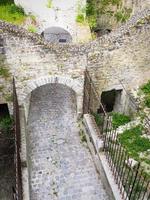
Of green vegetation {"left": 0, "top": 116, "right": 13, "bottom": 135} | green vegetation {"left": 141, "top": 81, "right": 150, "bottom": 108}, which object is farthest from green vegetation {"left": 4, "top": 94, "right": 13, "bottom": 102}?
green vegetation {"left": 141, "top": 81, "right": 150, "bottom": 108}

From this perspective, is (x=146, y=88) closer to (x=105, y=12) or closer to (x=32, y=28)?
(x=32, y=28)

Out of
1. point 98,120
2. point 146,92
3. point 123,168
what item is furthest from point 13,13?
point 123,168

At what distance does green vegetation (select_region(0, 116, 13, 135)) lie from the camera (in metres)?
12.2

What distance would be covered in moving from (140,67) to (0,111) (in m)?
5.84

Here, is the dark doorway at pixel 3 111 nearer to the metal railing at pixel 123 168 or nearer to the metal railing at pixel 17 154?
the metal railing at pixel 17 154

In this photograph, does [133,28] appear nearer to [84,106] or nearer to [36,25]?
[84,106]

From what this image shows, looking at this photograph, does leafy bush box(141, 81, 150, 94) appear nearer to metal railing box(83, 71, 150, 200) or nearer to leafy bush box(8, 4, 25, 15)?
metal railing box(83, 71, 150, 200)

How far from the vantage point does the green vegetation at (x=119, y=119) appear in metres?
12.7

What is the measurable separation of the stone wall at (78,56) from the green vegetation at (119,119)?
1302 millimetres

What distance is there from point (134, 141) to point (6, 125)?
4.68 meters

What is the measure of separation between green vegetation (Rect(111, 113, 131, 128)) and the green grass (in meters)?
0.79

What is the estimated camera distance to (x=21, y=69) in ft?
37.4

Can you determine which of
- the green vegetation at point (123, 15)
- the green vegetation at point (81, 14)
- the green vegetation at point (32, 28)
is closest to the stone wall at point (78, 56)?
the green vegetation at point (32, 28)

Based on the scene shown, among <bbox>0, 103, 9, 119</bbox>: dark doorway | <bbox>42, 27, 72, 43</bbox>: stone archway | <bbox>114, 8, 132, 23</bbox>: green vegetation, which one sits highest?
<bbox>114, 8, 132, 23</bbox>: green vegetation
